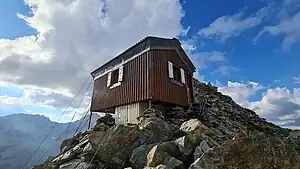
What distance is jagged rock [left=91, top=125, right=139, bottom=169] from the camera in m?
9.94

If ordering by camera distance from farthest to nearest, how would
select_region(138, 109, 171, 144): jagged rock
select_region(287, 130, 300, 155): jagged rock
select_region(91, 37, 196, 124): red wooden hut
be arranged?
1. select_region(91, 37, 196, 124): red wooden hut
2. select_region(138, 109, 171, 144): jagged rock
3. select_region(287, 130, 300, 155): jagged rock

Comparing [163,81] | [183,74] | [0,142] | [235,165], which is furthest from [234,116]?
[0,142]

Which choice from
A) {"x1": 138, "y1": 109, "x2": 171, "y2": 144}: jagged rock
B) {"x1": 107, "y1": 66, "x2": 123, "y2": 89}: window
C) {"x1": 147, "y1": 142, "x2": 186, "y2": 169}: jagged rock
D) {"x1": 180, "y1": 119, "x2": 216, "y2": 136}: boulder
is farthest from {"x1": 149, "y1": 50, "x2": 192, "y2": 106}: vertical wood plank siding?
{"x1": 147, "y1": 142, "x2": 186, "y2": 169}: jagged rock

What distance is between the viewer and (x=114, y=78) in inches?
777

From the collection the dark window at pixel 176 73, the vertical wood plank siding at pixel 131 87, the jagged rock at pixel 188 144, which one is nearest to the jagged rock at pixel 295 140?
the jagged rock at pixel 188 144

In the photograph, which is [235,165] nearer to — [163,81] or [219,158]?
[219,158]

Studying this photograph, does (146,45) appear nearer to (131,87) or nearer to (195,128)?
(131,87)

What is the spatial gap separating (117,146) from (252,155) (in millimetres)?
5638

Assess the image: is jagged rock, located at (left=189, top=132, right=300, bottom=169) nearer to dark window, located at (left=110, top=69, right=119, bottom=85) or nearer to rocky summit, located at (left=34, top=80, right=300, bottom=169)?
rocky summit, located at (left=34, top=80, right=300, bottom=169)

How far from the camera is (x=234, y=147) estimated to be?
6.43m

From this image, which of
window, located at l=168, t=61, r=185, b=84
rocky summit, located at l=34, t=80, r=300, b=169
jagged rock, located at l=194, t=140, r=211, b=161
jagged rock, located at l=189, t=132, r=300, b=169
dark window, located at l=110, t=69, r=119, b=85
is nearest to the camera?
jagged rock, located at l=189, t=132, r=300, b=169

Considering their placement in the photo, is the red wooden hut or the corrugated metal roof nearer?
the red wooden hut

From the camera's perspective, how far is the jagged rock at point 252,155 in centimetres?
614

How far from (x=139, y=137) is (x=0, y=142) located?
5902 inches
